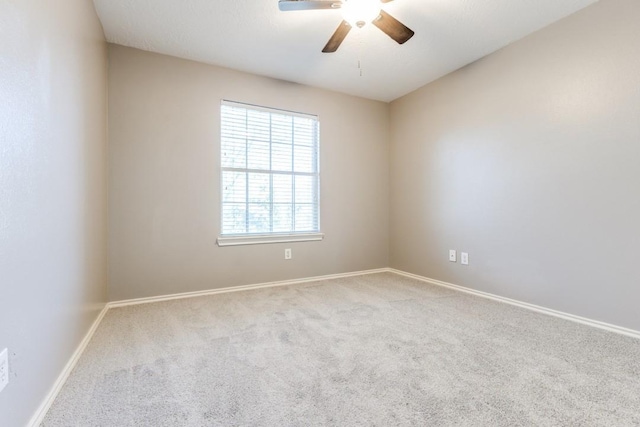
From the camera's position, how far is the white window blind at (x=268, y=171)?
125 inches

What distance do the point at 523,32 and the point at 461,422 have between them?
9.99ft

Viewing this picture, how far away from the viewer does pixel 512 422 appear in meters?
1.17

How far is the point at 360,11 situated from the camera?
1914 mm

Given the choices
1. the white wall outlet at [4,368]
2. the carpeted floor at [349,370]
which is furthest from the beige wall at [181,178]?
the white wall outlet at [4,368]

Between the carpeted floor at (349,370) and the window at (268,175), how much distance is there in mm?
1052

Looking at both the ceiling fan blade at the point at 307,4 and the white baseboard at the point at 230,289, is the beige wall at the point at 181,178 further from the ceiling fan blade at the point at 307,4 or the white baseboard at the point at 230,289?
the ceiling fan blade at the point at 307,4

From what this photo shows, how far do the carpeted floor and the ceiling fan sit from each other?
2160 millimetres

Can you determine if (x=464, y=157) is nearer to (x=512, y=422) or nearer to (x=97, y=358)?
(x=512, y=422)

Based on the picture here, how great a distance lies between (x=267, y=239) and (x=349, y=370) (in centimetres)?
200

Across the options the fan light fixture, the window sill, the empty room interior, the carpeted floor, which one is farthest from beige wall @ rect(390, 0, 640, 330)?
the fan light fixture

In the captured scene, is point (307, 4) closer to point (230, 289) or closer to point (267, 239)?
point (267, 239)

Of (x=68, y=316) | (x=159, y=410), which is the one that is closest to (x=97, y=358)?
(x=68, y=316)

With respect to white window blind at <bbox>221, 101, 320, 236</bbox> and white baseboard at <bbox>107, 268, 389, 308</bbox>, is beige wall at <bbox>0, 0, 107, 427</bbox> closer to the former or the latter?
white baseboard at <bbox>107, 268, 389, 308</bbox>

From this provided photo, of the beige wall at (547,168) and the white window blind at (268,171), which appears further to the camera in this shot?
the white window blind at (268,171)
